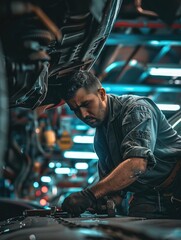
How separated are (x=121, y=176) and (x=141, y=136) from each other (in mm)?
296

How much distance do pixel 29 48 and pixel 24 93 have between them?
1.40 ft

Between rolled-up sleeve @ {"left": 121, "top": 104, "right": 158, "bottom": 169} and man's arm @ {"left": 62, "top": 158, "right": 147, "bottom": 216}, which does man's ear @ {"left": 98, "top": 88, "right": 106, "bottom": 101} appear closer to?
rolled-up sleeve @ {"left": 121, "top": 104, "right": 158, "bottom": 169}

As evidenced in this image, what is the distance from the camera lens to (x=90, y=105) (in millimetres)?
3414

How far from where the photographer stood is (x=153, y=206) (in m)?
3.36

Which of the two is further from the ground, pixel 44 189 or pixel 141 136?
pixel 141 136

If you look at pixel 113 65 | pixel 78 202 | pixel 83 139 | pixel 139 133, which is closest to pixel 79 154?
pixel 83 139

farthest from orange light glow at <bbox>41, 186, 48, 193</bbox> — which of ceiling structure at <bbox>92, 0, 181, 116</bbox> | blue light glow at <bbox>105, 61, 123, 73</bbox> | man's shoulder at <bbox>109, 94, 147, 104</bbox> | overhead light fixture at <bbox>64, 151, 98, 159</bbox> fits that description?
man's shoulder at <bbox>109, 94, 147, 104</bbox>

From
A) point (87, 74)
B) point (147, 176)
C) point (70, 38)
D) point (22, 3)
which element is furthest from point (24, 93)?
point (147, 176)

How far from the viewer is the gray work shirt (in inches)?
123

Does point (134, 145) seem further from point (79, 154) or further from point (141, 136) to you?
point (79, 154)

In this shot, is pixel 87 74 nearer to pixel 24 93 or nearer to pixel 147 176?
pixel 147 176

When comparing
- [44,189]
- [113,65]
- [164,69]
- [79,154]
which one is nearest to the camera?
[164,69]

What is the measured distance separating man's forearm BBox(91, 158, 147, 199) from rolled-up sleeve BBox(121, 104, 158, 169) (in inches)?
1.9

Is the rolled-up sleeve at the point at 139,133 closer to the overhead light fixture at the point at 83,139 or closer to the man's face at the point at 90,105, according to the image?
the man's face at the point at 90,105
